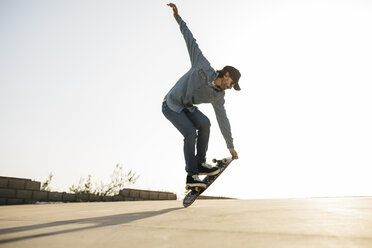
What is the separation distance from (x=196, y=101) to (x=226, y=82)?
400 millimetres

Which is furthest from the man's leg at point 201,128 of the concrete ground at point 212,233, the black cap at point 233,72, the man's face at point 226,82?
the concrete ground at point 212,233

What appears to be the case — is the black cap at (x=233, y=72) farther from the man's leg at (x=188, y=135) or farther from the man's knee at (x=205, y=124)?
the man's leg at (x=188, y=135)

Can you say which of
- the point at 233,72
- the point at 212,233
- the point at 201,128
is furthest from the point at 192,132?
the point at 212,233

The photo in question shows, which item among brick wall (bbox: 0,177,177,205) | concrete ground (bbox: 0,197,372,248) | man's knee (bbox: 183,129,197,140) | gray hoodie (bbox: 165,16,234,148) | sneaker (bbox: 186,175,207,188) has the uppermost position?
gray hoodie (bbox: 165,16,234,148)

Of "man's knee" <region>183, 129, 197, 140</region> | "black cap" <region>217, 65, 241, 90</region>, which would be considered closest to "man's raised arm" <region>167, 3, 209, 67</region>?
"black cap" <region>217, 65, 241, 90</region>

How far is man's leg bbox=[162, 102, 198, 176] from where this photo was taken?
365 centimetres

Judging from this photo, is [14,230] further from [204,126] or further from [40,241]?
[204,126]

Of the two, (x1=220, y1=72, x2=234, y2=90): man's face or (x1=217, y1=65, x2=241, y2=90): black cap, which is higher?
(x1=217, y1=65, x2=241, y2=90): black cap

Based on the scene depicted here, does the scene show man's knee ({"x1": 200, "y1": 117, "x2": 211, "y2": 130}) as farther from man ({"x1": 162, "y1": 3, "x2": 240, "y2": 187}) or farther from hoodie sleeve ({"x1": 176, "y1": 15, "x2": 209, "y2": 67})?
hoodie sleeve ({"x1": 176, "y1": 15, "x2": 209, "y2": 67})

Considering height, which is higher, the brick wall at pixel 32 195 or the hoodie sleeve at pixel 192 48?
the hoodie sleeve at pixel 192 48

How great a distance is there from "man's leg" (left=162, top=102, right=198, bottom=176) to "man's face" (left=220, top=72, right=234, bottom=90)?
54cm

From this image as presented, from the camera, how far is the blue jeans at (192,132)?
366 centimetres

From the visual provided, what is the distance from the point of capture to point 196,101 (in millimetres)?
3770

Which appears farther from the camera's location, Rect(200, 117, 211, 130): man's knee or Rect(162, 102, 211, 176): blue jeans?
Rect(200, 117, 211, 130): man's knee
